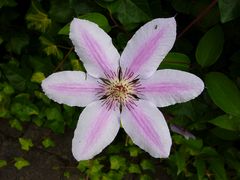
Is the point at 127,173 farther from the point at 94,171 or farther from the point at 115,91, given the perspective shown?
the point at 115,91

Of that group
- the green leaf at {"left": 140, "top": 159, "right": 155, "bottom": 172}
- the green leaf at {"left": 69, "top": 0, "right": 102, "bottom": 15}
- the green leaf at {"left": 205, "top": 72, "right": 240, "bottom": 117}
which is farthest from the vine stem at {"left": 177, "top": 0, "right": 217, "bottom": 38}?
the green leaf at {"left": 140, "top": 159, "right": 155, "bottom": 172}

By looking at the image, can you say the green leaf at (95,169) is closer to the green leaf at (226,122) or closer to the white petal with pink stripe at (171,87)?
the green leaf at (226,122)

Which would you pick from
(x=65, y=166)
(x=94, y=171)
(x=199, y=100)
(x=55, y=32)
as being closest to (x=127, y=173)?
(x=94, y=171)

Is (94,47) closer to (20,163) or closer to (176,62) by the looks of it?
(176,62)

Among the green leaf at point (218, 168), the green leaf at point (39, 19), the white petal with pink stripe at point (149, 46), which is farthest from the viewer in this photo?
the green leaf at point (218, 168)

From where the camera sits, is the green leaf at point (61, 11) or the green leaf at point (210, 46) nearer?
the green leaf at point (210, 46)

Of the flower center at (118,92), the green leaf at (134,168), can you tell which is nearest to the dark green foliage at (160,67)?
the green leaf at (134,168)

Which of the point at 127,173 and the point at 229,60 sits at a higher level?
the point at 229,60
